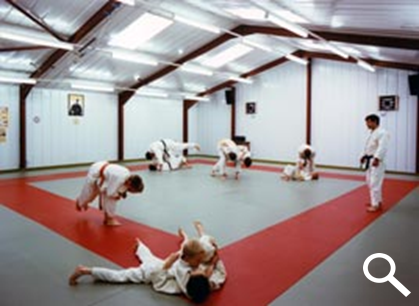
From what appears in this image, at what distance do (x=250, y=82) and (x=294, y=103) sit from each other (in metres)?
2.16

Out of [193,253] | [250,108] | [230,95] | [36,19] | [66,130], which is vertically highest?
[36,19]

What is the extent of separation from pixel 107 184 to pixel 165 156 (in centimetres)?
635

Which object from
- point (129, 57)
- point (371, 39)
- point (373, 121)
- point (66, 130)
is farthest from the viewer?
point (66, 130)

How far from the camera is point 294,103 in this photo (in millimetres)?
12789

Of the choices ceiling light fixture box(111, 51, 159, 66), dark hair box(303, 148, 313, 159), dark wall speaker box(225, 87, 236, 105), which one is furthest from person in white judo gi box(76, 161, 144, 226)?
dark wall speaker box(225, 87, 236, 105)

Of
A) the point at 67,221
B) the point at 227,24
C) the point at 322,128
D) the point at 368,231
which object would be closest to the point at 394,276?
the point at 368,231

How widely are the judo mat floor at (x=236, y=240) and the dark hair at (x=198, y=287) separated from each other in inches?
3.8

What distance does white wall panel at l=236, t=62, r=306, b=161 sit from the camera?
1269 centimetres

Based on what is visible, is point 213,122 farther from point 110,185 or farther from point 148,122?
point 110,185

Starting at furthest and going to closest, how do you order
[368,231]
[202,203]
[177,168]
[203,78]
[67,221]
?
[203,78]
[177,168]
[202,203]
[67,221]
[368,231]

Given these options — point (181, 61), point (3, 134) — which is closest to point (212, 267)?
point (181, 61)

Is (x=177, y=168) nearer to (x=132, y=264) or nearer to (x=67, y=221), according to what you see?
(x=67, y=221)

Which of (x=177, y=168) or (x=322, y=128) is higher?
(x=322, y=128)

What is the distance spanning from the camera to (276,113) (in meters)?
13.3
